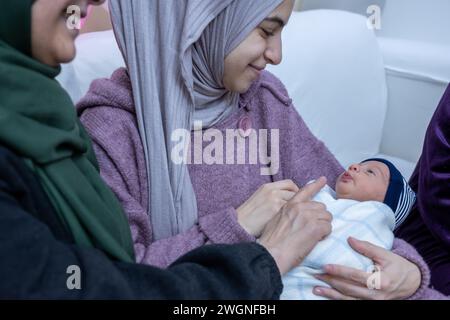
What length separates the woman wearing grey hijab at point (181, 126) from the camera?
95cm

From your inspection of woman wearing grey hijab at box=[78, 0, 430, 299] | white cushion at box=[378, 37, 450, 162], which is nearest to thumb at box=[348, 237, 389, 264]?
woman wearing grey hijab at box=[78, 0, 430, 299]

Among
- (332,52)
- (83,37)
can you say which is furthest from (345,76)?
(83,37)

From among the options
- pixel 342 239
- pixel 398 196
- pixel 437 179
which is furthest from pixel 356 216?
pixel 437 179

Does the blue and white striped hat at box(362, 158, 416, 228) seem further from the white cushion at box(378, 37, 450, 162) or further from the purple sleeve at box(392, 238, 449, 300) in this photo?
the white cushion at box(378, 37, 450, 162)

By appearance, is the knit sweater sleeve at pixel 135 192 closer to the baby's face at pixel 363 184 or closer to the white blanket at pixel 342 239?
the white blanket at pixel 342 239

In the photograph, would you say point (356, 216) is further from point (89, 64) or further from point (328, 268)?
point (89, 64)

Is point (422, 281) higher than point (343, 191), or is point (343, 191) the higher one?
point (343, 191)

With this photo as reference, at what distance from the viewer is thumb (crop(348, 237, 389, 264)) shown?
3.20 ft

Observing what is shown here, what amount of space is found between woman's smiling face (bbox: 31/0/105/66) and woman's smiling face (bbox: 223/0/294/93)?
0.40m

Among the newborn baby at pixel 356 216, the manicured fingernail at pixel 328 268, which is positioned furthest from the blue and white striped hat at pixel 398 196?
the manicured fingernail at pixel 328 268

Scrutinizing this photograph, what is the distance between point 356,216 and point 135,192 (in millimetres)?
484

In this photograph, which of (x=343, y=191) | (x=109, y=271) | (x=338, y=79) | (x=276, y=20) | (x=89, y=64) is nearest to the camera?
(x=109, y=271)

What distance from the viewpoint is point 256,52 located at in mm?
1050

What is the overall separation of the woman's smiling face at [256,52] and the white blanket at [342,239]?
0.32 m
